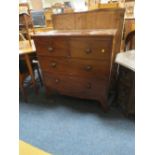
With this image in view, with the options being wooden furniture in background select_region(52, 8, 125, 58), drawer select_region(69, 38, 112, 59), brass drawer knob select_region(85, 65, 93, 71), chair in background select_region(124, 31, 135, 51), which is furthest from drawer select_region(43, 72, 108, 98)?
chair in background select_region(124, 31, 135, 51)

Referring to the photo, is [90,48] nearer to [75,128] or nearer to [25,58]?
[75,128]

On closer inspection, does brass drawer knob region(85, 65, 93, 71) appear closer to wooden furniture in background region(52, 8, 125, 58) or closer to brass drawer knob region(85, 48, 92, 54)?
brass drawer knob region(85, 48, 92, 54)

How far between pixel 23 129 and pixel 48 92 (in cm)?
59

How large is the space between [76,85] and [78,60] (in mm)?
318

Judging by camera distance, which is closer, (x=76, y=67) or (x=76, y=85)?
(x=76, y=67)

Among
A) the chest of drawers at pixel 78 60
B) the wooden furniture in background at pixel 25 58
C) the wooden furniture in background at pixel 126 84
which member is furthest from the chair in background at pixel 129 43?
the wooden furniture in background at pixel 25 58

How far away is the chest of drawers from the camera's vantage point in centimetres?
151

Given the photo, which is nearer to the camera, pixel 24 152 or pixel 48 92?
pixel 24 152

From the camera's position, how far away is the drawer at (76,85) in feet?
5.60

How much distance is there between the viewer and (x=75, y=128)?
1.63 m

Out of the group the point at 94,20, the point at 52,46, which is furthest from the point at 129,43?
the point at 52,46
